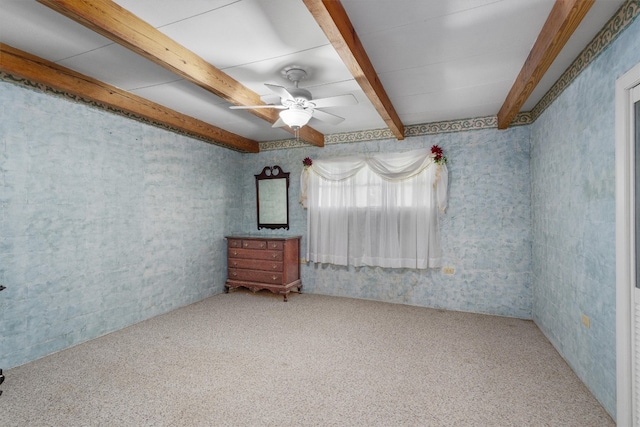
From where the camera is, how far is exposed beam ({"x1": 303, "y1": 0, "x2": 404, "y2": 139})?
5.42ft

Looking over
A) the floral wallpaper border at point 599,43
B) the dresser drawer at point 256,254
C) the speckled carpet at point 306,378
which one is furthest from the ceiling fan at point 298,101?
the dresser drawer at point 256,254

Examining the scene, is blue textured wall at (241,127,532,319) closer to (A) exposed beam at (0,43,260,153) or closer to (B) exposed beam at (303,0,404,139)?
(B) exposed beam at (303,0,404,139)

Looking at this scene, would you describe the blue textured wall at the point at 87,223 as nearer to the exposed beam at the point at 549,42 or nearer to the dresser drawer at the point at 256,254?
the dresser drawer at the point at 256,254

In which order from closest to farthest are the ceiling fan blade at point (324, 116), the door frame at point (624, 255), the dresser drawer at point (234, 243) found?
1. the door frame at point (624, 255)
2. the ceiling fan blade at point (324, 116)
3. the dresser drawer at point (234, 243)

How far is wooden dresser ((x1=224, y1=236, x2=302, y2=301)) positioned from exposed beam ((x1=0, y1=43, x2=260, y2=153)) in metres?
1.82

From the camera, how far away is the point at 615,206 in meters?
1.94

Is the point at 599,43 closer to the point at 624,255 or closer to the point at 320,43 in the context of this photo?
the point at 624,255

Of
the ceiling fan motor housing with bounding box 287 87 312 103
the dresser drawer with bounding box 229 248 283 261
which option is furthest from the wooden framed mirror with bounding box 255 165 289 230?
the ceiling fan motor housing with bounding box 287 87 312 103

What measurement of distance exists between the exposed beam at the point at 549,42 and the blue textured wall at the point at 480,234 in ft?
3.54

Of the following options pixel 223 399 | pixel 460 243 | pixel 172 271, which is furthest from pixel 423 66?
pixel 172 271

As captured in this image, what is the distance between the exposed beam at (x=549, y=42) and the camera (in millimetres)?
1692

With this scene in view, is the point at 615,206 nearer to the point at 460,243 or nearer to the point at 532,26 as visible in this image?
the point at 532,26

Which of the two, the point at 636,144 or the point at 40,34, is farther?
the point at 40,34

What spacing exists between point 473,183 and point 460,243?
2.74 feet
